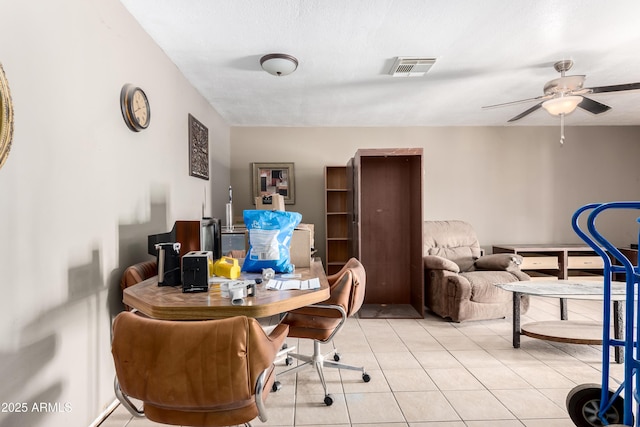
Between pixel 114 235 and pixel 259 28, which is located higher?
pixel 259 28

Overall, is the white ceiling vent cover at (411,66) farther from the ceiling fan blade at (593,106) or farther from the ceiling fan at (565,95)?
the ceiling fan blade at (593,106)

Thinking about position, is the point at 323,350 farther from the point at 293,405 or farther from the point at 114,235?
the point at 114,235

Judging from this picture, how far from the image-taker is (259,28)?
274 centimetres

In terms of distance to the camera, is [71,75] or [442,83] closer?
[71,75]

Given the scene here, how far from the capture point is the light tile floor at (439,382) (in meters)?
2.16

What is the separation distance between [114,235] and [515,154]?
236 inches

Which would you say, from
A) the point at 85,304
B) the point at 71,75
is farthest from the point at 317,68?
the point at 85,304

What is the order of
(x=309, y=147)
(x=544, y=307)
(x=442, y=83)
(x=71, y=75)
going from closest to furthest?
(x=71, y=75) < (x=442, y=83) < (x=544, y=307) < (x=309, y=147)

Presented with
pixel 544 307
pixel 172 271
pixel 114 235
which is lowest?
pixel 544 307

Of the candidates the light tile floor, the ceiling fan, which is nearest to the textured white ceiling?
the ceiling fan

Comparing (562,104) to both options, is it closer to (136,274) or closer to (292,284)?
(292,284)

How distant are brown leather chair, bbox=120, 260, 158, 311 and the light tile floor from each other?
824 mm

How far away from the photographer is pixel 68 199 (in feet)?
6.04

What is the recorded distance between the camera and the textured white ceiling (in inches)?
98.6
